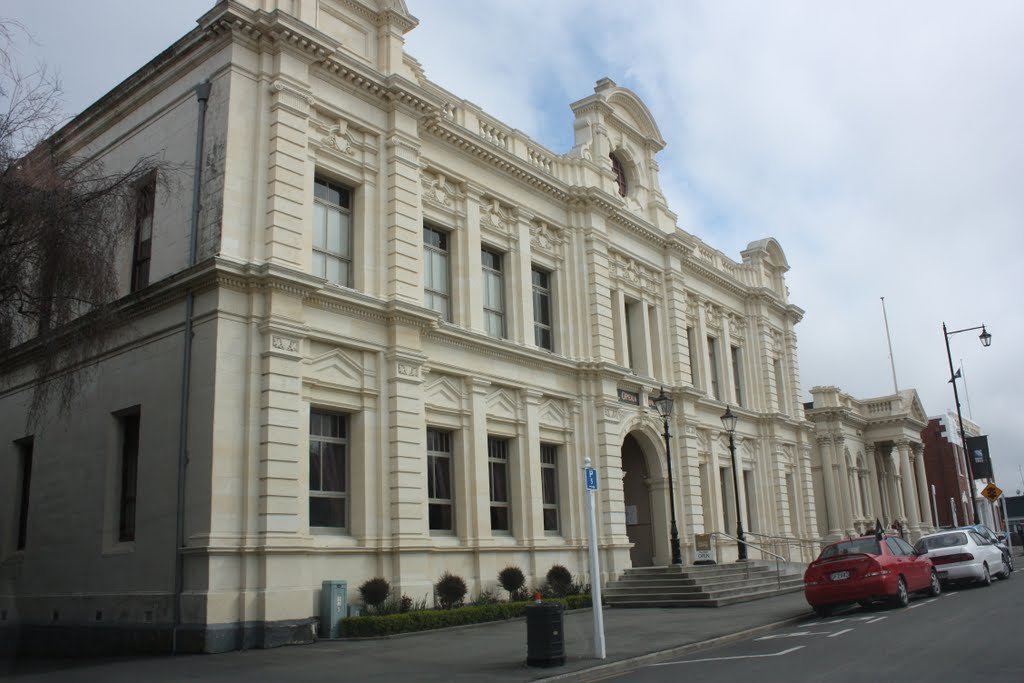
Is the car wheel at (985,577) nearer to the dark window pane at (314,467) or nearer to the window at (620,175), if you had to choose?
the window at (620,175)

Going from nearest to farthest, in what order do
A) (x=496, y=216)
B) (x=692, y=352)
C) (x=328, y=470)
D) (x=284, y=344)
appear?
(x=284, y=344) → (x=328, y=470) → (x=496, y=216) → (x=692, y=352)

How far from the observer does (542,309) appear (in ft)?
87.5

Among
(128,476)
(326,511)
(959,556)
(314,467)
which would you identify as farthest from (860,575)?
(128,476)

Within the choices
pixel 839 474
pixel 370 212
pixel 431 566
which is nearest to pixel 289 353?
pixel 370 212

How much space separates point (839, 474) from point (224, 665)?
3894cm

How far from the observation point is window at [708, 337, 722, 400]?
35562mm

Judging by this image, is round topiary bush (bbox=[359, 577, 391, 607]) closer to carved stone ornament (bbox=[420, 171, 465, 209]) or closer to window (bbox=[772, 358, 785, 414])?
carved stone ornament (bbox=[420, 171, 465, 209])

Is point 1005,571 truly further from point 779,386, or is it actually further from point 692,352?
point 779,386

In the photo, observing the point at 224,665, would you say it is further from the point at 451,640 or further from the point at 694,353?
the point at 694,353

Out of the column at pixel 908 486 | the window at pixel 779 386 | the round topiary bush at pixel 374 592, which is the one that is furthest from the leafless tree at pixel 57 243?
the column at pixel 908 486

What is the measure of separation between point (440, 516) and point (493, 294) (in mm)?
6674

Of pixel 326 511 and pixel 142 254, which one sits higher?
pixel 142 254

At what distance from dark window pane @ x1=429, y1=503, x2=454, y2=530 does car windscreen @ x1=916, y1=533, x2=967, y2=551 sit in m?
12.5

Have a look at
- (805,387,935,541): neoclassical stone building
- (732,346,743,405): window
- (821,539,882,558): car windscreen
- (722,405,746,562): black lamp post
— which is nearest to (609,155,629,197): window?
(722,405,746,562): black lamp post
